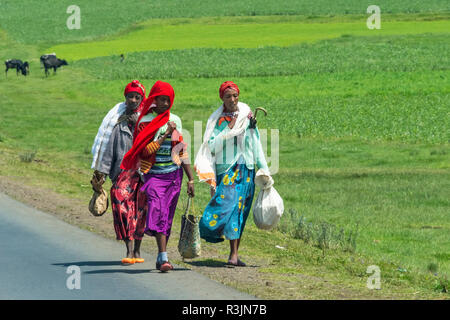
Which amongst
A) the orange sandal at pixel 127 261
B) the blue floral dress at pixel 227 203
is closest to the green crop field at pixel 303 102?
the blue floral dress at pixel 227 203

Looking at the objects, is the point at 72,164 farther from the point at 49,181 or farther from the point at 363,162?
the point at 363,162

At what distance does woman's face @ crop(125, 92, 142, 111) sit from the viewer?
36.6 ft

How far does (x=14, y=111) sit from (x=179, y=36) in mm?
32668

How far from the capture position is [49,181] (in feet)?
61.6

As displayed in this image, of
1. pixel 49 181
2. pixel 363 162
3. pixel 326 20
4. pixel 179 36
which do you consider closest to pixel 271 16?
pixel 326 20

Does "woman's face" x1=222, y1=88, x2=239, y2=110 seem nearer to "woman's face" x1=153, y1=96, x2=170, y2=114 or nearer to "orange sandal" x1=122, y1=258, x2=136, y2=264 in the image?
"woman's face" x1=153, y1=96, x2=170, y2=114

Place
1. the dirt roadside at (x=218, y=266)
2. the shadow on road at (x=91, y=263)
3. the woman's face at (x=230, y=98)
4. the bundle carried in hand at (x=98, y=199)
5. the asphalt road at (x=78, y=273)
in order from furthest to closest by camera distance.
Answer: the bundle carried in hand at (x=98, y=199) < the woman's face at (x=230, y=98) < the shadow on road at (x=91, y=263) < the dirt roadside at (x=218, y=266) < the asphalt road at (x=78, y=273)

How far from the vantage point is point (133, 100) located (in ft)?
36.7

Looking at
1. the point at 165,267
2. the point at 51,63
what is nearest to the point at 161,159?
the point at 165,267

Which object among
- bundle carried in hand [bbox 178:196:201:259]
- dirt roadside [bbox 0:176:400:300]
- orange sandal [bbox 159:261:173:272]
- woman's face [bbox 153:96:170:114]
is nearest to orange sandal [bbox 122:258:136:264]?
dirt roadside [bbox 0:176:400:300]

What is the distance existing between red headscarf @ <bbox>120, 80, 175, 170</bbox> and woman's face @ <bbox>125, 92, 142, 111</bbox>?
34 centimetres

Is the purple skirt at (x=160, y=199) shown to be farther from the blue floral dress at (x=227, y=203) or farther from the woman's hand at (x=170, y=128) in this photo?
the blue floral dress at (x=227, y=203)

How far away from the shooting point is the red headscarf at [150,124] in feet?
34.8

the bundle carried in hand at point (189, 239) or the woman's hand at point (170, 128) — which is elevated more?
the woman's hand at point (170, 128)
